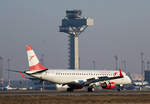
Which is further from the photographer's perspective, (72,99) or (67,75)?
(67,75)

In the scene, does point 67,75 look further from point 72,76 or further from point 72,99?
point 72,99

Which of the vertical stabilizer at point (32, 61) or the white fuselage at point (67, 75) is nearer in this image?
the white fuselage at point (67, 75)

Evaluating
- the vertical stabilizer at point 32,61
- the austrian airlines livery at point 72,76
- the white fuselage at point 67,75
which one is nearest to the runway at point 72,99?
the austrian airlines livery at point 72,76

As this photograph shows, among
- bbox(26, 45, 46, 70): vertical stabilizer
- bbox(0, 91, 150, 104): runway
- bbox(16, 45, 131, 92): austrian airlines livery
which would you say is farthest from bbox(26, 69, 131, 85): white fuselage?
bbox(0, 91, 150, 104): runway

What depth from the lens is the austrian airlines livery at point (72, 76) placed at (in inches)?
3511

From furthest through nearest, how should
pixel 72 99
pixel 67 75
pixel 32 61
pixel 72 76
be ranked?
1. pixel 72 76
2. pixel 67 75
3. pixel 32 61
4. pixel 72 99

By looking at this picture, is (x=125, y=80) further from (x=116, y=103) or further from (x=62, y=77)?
(x=116, y=103)

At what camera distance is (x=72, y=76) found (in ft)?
301

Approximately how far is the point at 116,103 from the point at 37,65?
118ft

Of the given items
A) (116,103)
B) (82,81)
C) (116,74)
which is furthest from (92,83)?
(116,103)

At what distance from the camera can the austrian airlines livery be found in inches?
3511

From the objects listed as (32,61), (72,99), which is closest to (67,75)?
(32,61)

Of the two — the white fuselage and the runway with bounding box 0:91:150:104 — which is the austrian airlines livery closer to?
the white fuselage

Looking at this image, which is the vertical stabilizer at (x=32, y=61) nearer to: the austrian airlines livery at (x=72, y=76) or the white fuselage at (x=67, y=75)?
the austrian airlines livery at (x=72, y=76)
